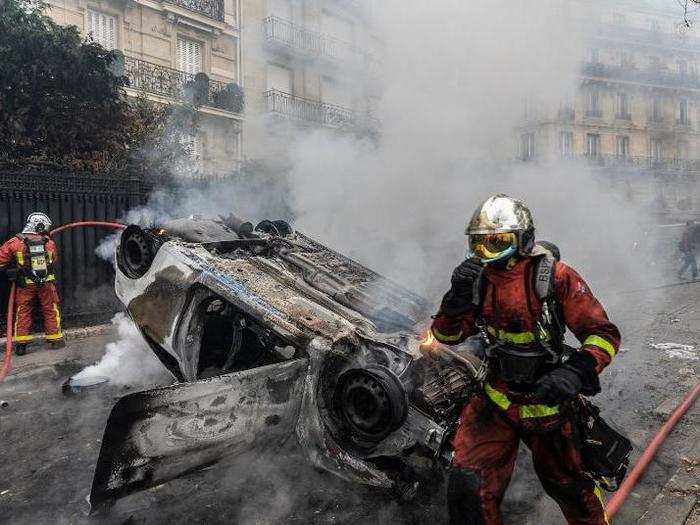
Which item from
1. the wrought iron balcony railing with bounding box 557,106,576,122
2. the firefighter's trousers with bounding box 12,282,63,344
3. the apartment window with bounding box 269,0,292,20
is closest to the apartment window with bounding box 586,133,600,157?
the wrought iron balcony railing with bounding box 557,106,576,122

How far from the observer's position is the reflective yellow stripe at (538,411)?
86.0 inches

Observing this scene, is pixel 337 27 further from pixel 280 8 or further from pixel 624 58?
pixel 624 58

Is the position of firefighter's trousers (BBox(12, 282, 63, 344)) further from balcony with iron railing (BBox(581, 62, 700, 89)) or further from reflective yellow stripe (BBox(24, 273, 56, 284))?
balcony with iron railing (BBox(581, 62, 700, 89))

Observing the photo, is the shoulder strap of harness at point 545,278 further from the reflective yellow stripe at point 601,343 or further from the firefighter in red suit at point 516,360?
the reflective yellow stripe at point 601,343

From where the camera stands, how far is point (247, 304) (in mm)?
3311

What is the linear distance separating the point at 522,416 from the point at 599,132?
16.7 meters

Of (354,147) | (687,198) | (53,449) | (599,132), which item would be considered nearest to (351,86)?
(354,147)

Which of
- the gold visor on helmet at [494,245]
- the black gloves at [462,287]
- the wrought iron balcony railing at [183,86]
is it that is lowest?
the black gloves at [462,287]

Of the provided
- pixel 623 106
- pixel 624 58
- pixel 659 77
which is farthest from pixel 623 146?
pixel 624 58

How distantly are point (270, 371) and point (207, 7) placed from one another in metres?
15.0

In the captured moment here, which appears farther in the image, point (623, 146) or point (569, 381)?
point (623, 146)

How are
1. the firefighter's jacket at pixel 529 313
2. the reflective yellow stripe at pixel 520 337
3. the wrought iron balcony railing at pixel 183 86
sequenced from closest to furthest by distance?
the firefighter's jacket at pixel 529 313, the reflective yellow stripe at pixel 520 337, the wrought iron balcony railing at pixel 183 86

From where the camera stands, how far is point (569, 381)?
2020 millimetres

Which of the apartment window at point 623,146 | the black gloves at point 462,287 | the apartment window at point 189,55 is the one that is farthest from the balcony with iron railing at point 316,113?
the apartment window at point 623,146
